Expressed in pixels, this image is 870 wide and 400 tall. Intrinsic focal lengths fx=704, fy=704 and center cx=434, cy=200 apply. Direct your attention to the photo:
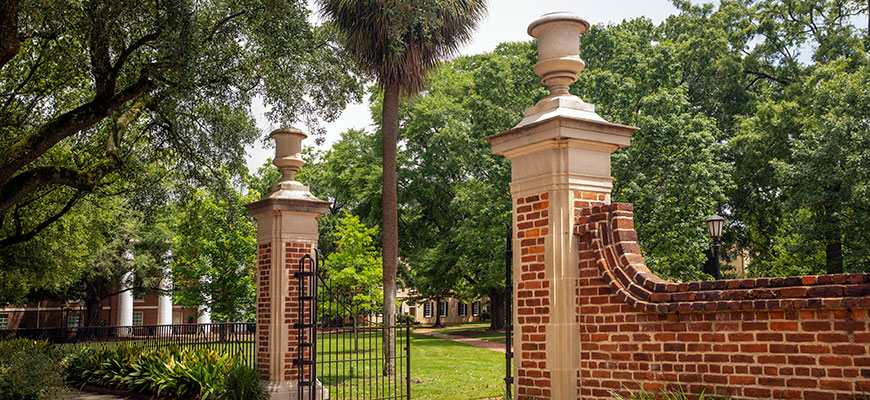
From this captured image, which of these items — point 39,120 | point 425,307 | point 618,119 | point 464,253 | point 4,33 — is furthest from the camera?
point 425,307

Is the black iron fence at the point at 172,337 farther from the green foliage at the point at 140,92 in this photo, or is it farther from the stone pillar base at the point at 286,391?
the green foliage at the point at 140,92

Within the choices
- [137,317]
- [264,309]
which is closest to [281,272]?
[264,309]

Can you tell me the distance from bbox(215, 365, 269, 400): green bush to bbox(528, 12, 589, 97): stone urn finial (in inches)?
273

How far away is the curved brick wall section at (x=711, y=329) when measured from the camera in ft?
14.5

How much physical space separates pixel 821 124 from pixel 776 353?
69.6 feet

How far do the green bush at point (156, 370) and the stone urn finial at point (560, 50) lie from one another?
25.1 ft

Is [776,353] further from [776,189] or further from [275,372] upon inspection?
[776,189]

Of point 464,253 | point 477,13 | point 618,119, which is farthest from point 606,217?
point 464,253

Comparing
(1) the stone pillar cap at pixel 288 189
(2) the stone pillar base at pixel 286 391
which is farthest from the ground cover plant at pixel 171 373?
(1) the stone pillar cap at pixel 288 189

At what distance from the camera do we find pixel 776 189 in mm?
28328

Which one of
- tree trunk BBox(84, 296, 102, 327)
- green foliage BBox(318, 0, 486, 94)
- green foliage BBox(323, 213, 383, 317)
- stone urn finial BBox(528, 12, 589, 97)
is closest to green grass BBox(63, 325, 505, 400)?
green foliage BBox(323, 213, 383, 317)

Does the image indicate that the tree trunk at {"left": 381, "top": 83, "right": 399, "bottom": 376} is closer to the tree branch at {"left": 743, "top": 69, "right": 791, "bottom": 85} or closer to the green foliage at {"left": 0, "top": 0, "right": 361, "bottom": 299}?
the green foliage at {"left": 0, "top": 0, "right": 361, "bottom": 299}

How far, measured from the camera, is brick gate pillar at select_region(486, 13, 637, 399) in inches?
242

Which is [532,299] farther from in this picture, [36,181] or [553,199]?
[36,181]
